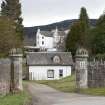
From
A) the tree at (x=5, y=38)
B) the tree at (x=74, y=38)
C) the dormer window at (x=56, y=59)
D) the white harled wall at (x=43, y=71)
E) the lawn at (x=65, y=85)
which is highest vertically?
the tree at (x=74, y=38)

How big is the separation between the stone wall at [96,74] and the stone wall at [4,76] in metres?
6.85

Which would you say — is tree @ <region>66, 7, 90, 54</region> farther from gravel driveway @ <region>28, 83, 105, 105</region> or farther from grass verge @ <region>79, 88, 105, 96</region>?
gravel driveway @ <region>28, 83, 105, 105</region>

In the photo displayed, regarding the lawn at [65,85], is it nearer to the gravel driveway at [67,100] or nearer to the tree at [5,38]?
the gravel driveway at [67,100]

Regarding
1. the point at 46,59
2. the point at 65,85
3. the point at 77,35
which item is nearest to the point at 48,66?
the point at 46,59

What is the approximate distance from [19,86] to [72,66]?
42100 millimetres

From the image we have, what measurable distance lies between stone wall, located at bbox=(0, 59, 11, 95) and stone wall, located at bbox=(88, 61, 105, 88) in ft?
22.5

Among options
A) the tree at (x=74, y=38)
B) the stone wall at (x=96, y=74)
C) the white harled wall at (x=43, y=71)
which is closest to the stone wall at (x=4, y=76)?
the stone wall at (x=96, y=74)

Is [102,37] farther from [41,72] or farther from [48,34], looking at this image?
[48,34]

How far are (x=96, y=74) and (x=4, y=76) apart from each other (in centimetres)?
821

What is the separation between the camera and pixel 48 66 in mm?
70062

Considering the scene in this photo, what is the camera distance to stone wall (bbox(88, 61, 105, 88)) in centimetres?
3300

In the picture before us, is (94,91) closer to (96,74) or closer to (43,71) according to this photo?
(96,74)

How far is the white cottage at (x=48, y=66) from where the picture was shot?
69062 mm

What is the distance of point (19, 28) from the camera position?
102 m
